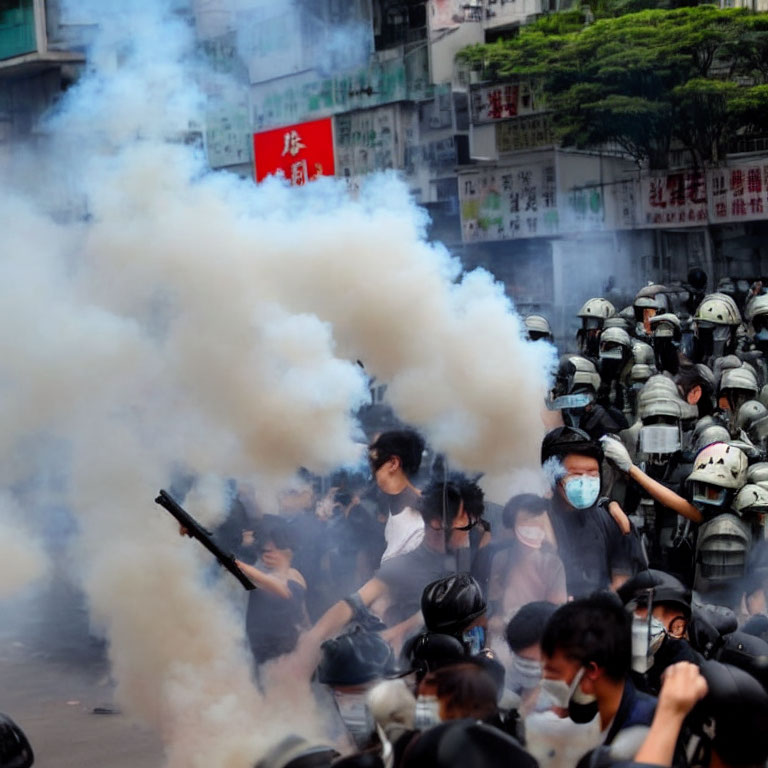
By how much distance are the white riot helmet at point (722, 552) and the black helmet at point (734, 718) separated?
11.0ft

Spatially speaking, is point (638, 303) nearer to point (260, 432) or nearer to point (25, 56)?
point (260, 432)

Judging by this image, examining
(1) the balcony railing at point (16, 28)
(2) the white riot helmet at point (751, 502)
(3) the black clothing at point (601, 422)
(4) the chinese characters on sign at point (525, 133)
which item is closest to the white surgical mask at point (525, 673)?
(2) the white riot helmet at point (751, 502)

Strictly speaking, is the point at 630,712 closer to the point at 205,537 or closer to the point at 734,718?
the point at 734,718

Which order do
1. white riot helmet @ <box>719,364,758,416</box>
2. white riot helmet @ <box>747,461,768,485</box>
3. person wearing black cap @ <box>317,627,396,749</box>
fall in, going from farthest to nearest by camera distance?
white riot helmet @ <box>719,364,758,416</box>, white riot helmet @ <box>747,461,768,485</box>, person wearing black cap @ <box>317,627,396,749</box>

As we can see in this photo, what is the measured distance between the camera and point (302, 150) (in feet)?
80.9

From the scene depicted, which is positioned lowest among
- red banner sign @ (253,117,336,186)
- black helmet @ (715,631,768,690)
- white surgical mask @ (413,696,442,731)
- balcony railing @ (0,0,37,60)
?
black helmet @ (715,631,768,690)

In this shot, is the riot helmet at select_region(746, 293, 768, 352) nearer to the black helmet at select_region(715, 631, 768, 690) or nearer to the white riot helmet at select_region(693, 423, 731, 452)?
the white riot helmet at select_region(693, 423, 731, 452)

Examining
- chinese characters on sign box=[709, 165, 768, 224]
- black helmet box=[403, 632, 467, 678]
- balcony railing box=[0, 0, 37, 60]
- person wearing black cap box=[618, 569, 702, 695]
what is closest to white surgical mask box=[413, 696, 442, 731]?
black helmet box=[403, 632, 467, 678]

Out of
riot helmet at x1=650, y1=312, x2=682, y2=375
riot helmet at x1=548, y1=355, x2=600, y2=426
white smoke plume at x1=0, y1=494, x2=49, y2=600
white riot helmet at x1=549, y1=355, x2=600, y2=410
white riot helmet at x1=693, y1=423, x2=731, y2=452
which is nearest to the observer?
white smoke plume at x1=0, y1=494, x2=49, y2=600

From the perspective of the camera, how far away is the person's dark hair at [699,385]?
10477 mm

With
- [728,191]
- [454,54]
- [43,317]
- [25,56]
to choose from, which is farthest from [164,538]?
[454,54]

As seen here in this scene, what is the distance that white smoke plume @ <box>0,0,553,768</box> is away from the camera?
24.7 ft

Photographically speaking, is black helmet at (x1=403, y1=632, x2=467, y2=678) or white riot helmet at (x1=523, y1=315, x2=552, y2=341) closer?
black helmet at (x1=403, y1=632, x2=467, y2=678)

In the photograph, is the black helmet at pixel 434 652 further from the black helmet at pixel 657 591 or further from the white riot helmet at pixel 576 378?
the white riot helmet at pixel 576 378
